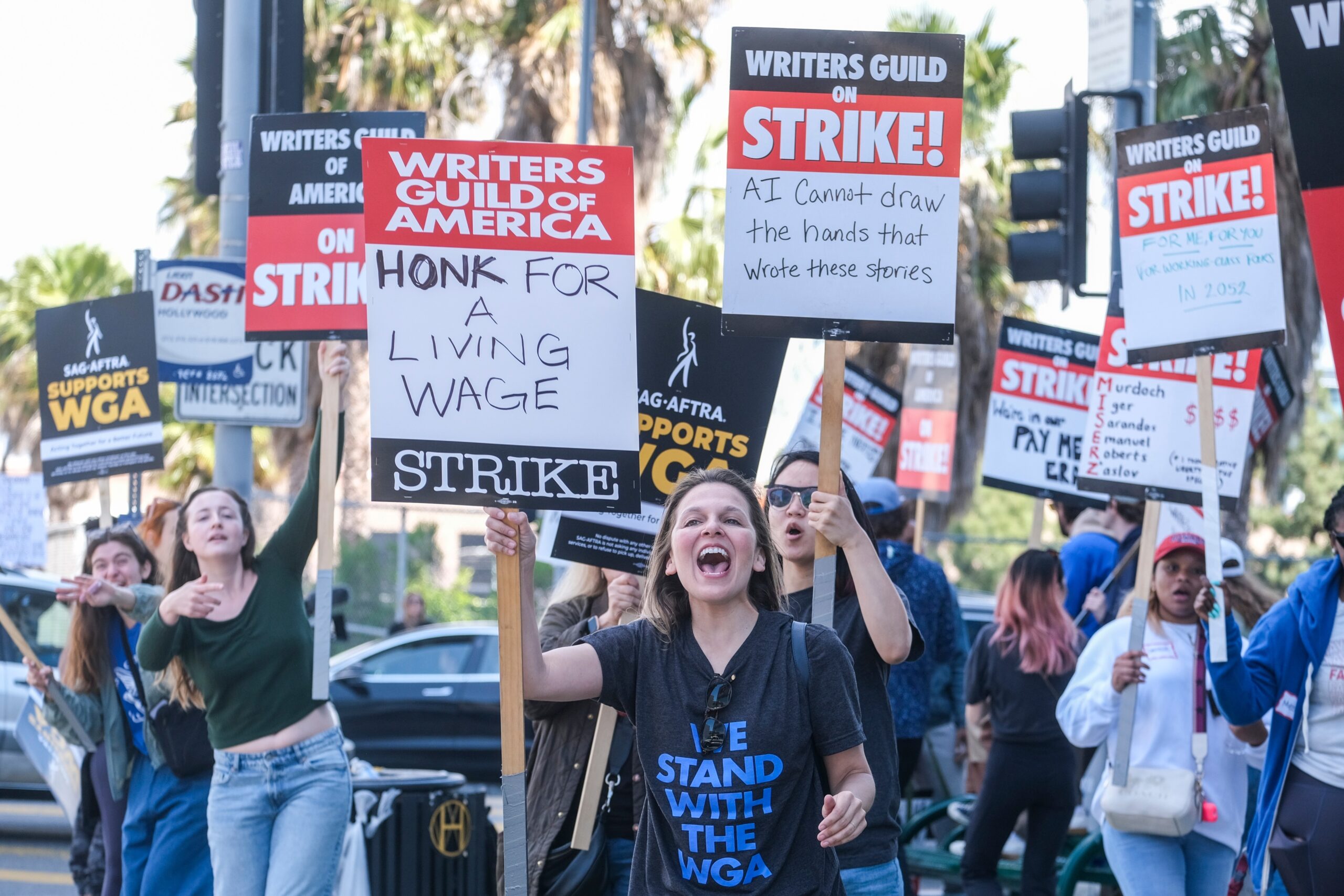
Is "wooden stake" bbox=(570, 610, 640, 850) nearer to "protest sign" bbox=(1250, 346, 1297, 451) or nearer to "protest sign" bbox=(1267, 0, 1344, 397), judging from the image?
"protest sign" bbox=(1267, 0, 1344, 397)

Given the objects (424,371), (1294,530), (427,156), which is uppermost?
(427,156)

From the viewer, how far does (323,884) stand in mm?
5113

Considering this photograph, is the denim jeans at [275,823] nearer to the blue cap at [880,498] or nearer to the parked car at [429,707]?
the blue cap at [880,498]

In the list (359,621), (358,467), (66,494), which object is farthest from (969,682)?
(66,494)

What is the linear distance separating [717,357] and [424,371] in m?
1.37

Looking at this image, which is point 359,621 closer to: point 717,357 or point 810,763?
point 717,357

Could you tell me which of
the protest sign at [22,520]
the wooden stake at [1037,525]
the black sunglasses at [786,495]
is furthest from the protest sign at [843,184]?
the protest sign at [22,520]

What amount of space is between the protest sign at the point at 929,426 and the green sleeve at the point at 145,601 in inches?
195

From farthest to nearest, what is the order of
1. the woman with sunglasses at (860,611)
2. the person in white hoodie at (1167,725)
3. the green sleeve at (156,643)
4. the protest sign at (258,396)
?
the protest sign at (258,396) → the person in white hoodie at (1167,725) → the green sleeve at (156,643) → the woman with sunglasses at (860,611)

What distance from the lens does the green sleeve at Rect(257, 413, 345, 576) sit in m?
5.38

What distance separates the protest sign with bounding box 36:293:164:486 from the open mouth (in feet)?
15.1

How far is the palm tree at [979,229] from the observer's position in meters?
21.3

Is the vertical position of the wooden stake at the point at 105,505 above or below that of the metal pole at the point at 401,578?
above

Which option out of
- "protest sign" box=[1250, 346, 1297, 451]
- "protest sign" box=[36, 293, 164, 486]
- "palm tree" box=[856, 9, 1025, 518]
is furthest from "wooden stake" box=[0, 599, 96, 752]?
"palm tree" box=[856, 9, 1025, 518]
